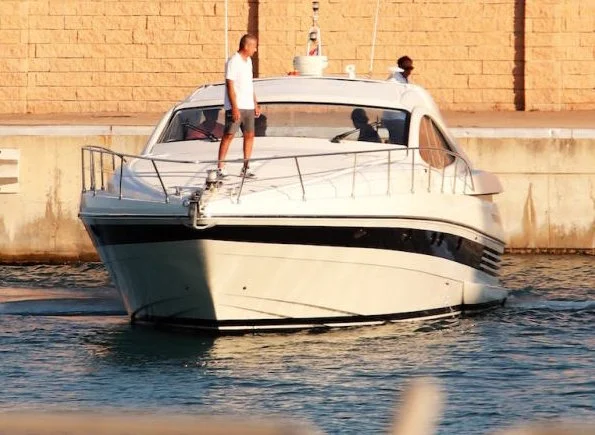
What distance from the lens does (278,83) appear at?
14242 millimetres

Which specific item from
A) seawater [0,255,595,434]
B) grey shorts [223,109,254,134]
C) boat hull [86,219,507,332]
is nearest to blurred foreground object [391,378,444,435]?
seawater [0,255,595,434]

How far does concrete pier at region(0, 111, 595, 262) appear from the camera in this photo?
18.4 m

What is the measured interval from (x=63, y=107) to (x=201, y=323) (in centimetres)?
1416

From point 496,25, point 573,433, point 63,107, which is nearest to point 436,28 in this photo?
point 496,25

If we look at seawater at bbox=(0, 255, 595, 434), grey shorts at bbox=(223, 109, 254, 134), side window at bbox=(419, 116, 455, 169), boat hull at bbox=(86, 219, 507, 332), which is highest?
grey shorts at bbox=(223, 109, 254, 134)

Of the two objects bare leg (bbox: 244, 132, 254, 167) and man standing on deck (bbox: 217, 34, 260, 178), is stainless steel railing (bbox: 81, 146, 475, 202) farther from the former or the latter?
man standing on deck (bbox: 217, 34, 260, 178)

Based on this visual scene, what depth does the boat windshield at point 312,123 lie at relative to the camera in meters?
13.4

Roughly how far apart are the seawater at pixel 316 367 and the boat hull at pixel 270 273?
0.18 meters

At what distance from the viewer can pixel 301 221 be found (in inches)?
452

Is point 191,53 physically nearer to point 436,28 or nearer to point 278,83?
point 436,28

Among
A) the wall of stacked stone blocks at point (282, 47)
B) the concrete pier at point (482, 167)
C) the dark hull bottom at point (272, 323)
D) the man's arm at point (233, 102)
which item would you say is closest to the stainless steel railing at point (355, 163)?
the man's arm at point (233, 102)

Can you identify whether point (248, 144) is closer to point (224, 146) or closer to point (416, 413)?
point (224, 146)

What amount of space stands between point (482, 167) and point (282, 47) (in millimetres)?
7227

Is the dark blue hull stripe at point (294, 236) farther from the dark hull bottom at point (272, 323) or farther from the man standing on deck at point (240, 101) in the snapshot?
the man standing on deck at point (240, 101)
